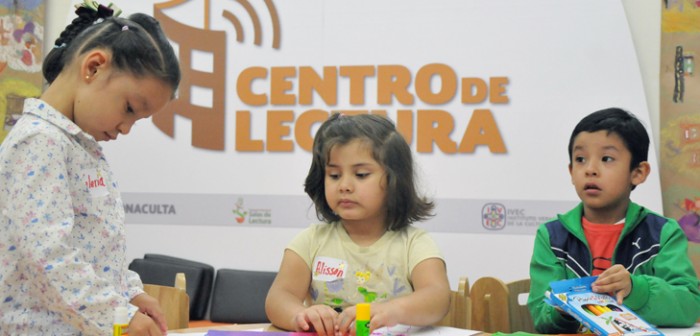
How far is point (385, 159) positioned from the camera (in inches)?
77.3

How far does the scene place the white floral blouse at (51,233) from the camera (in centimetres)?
128

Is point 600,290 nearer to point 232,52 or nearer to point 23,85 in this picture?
point 232,52

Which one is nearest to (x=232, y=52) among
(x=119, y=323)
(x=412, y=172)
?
(x=412, y=172)

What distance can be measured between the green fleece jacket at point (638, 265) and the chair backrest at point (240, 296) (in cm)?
180

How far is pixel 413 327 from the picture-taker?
5.74 feet

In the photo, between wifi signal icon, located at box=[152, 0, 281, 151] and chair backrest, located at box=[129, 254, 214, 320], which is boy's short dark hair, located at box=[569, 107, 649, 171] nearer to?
wifi signal icon, located at box=[152, 0, 281, 151]

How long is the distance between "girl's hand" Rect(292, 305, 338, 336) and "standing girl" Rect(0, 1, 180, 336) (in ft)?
0.94

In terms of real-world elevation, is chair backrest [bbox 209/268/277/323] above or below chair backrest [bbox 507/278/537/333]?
below

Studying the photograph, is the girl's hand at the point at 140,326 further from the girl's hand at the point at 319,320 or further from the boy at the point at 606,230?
the boy at the point at 606,230

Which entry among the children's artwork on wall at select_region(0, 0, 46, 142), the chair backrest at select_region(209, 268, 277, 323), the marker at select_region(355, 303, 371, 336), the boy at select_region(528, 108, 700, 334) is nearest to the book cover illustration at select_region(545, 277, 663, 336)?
the boy at select_region(528, 108, 700, 334)

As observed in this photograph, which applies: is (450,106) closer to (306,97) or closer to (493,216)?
(493,216)

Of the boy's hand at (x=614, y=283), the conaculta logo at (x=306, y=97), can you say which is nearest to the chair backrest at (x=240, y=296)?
the conaculta logo at (x=306, y=97)

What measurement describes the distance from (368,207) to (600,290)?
0.57 meters

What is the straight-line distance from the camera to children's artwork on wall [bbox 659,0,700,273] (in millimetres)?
3209
